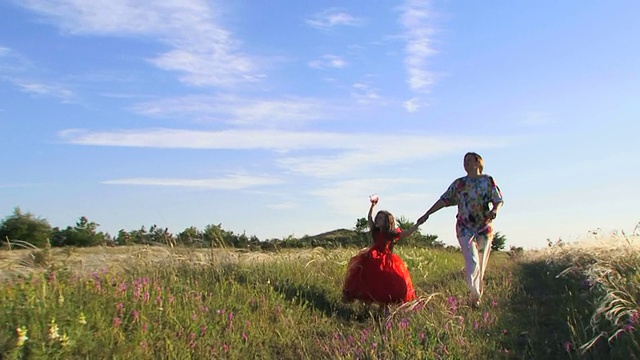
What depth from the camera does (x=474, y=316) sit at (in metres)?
7.80

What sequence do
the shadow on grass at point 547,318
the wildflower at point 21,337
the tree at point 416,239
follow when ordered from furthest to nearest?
the tree at point 416,239 < the shadow on grass at point 547,318 < the wildflower at point 21,337

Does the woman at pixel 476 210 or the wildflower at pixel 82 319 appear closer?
the wildflower at pixel 82 319

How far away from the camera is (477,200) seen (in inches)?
395

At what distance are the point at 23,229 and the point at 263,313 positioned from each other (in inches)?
165

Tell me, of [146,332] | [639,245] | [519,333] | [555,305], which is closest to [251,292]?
[146,332]

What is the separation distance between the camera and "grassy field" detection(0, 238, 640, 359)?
5801 mm

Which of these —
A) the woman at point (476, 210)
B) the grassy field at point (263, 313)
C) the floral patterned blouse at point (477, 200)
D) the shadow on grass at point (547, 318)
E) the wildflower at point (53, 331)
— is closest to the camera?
the wildflower at point (53, 331)

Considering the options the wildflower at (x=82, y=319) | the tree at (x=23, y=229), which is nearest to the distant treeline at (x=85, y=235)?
the tree at (x=23, y=229)

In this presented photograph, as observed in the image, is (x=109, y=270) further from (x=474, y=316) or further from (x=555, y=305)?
(x=555, y=305)

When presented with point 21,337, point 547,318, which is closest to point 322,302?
point 547,318

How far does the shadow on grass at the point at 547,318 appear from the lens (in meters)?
6.17

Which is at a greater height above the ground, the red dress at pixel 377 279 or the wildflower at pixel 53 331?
the red dress at pixel 377 279

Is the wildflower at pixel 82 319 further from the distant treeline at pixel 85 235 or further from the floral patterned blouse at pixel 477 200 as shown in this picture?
the floral patterned blouse at pixel 477 200

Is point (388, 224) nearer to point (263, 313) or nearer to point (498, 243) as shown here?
point (263, 313)
